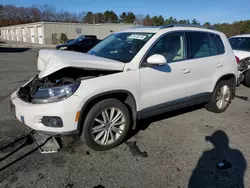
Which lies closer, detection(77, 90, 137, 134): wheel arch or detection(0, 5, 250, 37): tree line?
detection(77, 90, 137, 134): wheel arch

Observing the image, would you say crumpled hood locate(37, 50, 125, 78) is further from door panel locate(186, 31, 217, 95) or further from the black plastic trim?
door panel locate(186, 31, 217, 95)

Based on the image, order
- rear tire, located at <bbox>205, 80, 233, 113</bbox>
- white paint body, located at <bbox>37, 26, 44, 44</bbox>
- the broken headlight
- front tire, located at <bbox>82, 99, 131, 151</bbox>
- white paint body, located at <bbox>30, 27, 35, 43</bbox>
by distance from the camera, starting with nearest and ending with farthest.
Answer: the broken headlight, front tire, located at <bbox>82, 99, 131, 151</bbox>, rear tire, located at <bbox>205, 80, 233, 113</bbox>, white paint body, located at <bbox>37, 26, 44, 44</bbox>, white paint body, located at <bbox>30, 27, 35, 43</bbox>

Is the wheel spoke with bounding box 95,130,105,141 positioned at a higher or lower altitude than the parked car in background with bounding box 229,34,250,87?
lower

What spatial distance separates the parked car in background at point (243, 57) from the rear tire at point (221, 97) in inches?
94.2

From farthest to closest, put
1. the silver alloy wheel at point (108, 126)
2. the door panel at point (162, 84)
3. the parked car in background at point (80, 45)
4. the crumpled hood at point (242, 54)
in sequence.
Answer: the parked car in background at point (80, 45) < the crumpled hood at point (242, 54) < the door panel at point (162, 84) < the silver alloy wheel at point (108, 126)

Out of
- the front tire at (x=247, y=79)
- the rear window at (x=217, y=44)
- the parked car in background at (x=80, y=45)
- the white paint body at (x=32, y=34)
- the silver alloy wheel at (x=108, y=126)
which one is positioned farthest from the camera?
the white paint body at (x=32, y=34)

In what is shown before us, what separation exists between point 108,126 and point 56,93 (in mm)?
915

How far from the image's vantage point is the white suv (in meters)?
2.83

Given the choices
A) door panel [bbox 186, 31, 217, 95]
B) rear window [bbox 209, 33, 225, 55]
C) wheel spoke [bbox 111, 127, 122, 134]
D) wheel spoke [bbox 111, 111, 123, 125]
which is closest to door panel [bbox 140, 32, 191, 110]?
door panel [bbox 186, 31, 217, 95]

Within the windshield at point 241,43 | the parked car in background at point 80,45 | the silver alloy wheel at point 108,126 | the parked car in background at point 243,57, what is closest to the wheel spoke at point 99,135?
the silver alloy wheel at point 108,126

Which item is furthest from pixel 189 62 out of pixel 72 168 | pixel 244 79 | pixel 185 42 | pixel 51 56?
pixel 244 79

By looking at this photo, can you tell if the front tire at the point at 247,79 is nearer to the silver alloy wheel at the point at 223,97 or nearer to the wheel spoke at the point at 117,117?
the silver alloy wheel at the point at 223,97

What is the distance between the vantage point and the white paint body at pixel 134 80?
281cm

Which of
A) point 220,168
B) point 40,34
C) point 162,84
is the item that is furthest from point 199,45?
point 40,34
